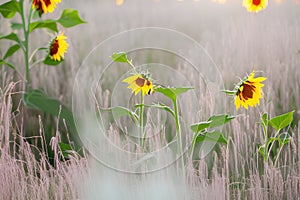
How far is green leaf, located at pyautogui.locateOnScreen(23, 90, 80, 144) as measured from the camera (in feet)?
6.31

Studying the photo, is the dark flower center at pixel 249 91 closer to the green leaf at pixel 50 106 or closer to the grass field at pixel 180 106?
the grass field at pixel 180 106

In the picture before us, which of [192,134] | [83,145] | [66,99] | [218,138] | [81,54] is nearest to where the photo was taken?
[218,138]

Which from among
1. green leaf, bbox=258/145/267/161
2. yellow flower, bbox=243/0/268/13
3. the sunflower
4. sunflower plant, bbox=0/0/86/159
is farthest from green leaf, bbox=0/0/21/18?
green leaf, bbox=258/145/267/161

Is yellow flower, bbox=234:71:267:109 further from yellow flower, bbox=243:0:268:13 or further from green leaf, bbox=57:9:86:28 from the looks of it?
green leaf, bbox=57:9:86:28

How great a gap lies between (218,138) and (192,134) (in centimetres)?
13

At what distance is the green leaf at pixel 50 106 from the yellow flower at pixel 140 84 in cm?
45

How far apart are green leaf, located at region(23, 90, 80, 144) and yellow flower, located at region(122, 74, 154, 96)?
45cm

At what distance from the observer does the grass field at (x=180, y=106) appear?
1.63 m

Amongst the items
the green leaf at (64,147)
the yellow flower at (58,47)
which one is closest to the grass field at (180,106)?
the green leaf at (64,147)

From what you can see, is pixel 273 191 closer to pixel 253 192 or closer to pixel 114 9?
pixel 253 192

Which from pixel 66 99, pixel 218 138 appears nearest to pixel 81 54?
pixel 66 99

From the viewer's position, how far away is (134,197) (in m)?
1.62

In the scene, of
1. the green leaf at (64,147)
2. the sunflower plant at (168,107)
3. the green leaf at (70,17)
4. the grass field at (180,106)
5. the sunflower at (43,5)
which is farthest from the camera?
the green leaf at (70,17)

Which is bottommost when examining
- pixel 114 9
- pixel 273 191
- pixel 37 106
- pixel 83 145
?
pixel 273 191
